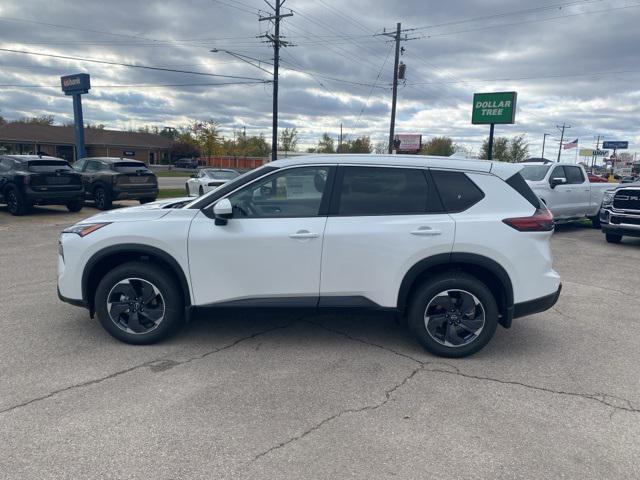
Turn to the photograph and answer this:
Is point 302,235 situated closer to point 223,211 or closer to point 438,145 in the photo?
point 223,211

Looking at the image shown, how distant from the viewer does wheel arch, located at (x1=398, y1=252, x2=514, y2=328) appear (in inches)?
158

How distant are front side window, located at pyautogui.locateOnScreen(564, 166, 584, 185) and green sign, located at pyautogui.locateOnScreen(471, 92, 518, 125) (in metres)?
12.4

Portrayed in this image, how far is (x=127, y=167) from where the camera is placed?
1515cm

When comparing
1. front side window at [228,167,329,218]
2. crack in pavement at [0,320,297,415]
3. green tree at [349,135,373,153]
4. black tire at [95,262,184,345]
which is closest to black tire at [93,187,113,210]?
black tire at [95,262,184,345]

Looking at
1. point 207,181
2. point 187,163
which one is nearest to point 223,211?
point 207,181

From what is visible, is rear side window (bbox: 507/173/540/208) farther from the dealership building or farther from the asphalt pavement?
the dealership building

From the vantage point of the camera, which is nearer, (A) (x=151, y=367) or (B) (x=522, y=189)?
(A) (x=151, y=367)

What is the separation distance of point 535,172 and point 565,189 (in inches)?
33.4

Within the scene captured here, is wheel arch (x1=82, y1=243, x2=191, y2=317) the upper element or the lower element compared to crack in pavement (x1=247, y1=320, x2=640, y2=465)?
upper

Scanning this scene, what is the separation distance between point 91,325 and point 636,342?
549cm

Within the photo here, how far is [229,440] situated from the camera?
288 cm

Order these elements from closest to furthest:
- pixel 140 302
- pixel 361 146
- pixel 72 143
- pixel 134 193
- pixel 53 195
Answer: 1. pixel 140 302
2. pixel 53 195
3. pixel 134 193
4. pixel 72 143
5. pixel 361 146

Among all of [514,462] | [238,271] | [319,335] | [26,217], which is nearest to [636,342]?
[514,462]

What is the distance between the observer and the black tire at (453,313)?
404cm
